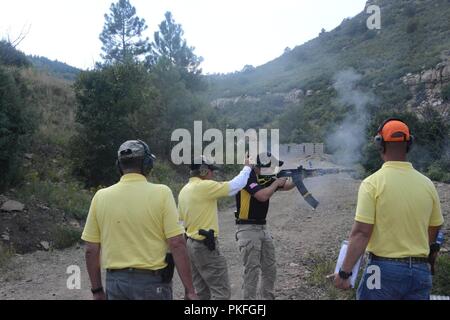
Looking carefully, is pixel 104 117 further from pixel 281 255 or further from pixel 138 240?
pixel 138 240

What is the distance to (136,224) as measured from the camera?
2916 mm

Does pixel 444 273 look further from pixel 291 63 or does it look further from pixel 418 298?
pixel 291 63

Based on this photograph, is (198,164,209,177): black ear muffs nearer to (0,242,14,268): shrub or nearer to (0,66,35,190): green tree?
(0,242,14,268): shrub

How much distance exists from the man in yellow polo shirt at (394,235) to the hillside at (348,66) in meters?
22.1

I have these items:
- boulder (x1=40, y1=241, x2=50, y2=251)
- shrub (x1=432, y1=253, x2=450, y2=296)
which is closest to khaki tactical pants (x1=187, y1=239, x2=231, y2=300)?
shrub (x1=432, y1=253, x2=450, y2=296)

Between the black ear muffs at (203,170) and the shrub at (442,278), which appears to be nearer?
the black ear muffs at (203,170)

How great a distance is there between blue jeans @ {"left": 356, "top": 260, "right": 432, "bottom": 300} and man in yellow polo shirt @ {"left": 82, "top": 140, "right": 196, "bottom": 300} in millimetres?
1217

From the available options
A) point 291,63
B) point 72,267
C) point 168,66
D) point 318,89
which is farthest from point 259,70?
point 72,267

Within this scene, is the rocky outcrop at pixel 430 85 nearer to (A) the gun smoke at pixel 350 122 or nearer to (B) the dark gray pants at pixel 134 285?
(A) the gun smoke at pixel 350 122

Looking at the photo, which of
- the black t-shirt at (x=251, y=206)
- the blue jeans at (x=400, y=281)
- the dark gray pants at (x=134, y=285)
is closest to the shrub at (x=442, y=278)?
the black t-shirt at (x=251, y=206)

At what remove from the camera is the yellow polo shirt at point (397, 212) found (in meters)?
2.95
